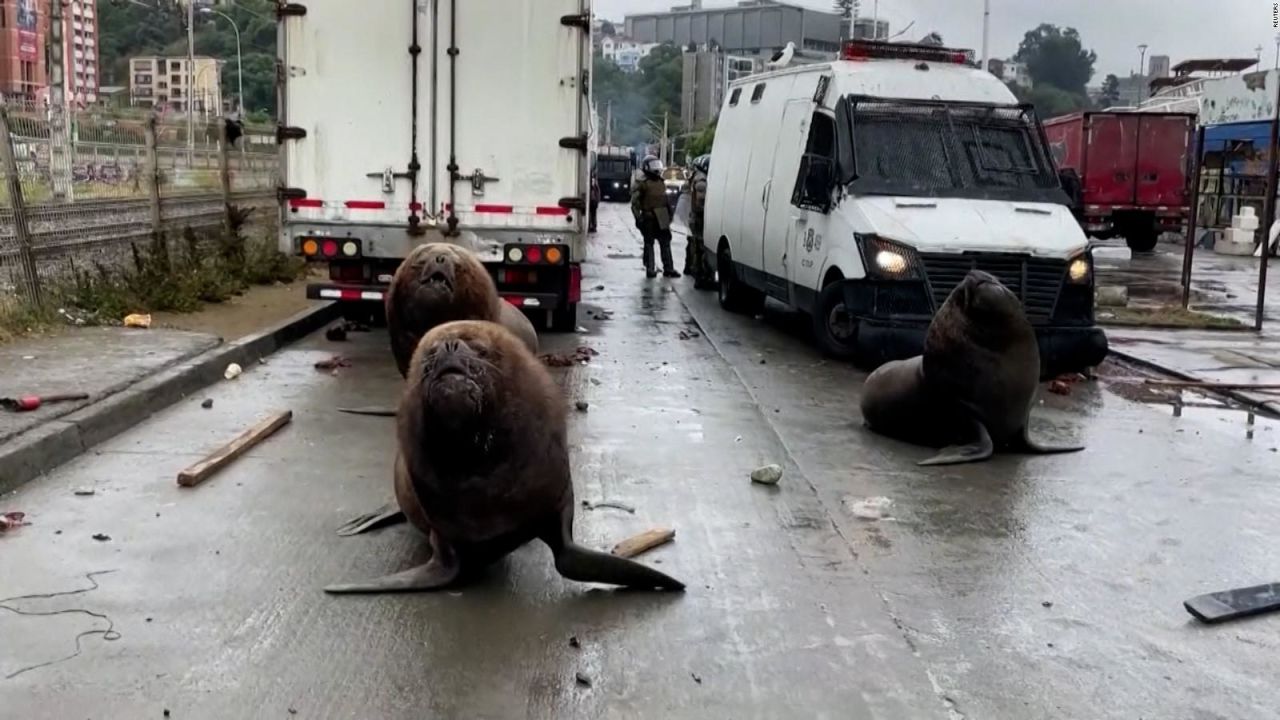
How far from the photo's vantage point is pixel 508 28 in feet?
38.7

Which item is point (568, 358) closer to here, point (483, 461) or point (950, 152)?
point (950, 152)

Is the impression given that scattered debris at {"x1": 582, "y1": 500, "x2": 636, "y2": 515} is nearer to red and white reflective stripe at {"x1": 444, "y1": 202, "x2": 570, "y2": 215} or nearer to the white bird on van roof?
red and white reflective stripe at {"x1": 444, "y1": 202, "x2": 570, "y2": 215}

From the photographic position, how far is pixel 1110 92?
12150 centimetres

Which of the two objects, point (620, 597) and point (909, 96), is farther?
point (909, 96)

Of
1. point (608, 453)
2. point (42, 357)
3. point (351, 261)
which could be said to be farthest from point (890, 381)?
point (42, 357)

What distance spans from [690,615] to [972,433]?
3.86 m

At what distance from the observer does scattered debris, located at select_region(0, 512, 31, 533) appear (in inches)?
239

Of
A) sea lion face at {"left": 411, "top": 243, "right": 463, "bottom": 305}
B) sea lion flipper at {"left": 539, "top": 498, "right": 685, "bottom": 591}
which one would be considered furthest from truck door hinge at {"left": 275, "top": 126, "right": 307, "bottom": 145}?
sea lion flipper at {"left": 539, "top": 498, "right": 685, "bottom": 591}

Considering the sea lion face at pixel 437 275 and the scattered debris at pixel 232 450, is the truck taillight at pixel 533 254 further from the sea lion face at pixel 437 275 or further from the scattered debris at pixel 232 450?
the sea lion face at pixel 437 275

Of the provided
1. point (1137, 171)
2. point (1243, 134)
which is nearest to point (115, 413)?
point (1137, 171)

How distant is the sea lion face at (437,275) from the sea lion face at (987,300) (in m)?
3.45

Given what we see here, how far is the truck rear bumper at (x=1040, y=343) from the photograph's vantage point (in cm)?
1099

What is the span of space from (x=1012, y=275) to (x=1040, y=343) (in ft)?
2.17

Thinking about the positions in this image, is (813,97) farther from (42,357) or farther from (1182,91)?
(1182,91)
